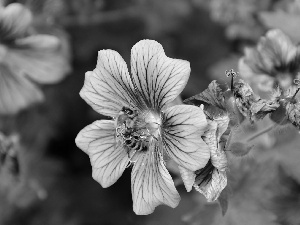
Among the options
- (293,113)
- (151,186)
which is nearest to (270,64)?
(293,113)

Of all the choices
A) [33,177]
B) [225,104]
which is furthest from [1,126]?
[225,104]

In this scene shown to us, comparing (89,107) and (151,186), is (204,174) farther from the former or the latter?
(89,107)

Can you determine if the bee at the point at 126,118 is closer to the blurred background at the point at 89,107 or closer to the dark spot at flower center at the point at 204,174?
the dark spot at flower center at the point at 204,174

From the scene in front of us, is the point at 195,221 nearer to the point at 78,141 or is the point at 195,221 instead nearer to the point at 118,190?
the point at 78,141

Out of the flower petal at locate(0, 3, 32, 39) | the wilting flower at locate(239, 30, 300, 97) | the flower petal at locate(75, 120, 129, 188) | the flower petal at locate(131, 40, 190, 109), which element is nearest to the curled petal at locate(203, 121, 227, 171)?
the flower petal at locate(131, 40, 190, 109)

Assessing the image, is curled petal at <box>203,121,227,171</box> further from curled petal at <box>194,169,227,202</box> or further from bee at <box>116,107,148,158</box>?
bee at <box>116,107,148,158</box>
